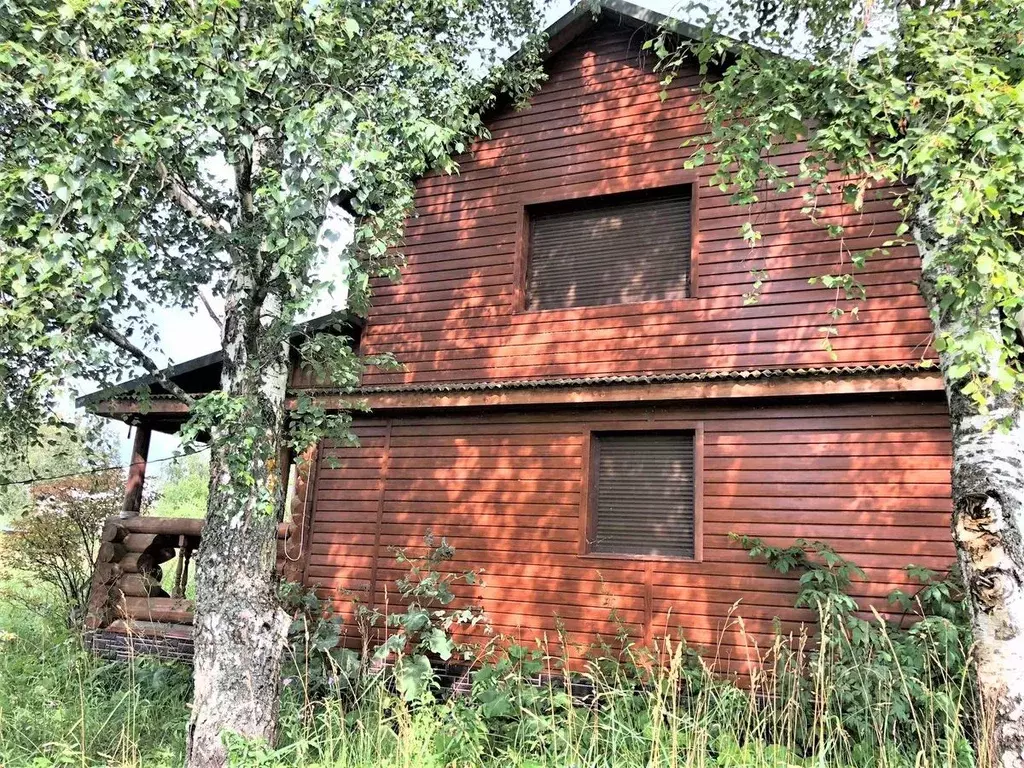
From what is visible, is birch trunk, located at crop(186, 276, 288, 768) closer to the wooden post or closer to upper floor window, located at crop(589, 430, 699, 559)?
upper floor window, located at crop(589, 430, 699, 559)

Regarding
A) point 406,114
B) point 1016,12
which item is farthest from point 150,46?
point 1016,12

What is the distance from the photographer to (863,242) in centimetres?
713

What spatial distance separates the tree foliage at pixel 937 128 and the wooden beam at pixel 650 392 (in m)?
1.77

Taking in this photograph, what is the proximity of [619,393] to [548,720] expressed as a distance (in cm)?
331

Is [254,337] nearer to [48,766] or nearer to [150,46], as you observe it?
[150,46]

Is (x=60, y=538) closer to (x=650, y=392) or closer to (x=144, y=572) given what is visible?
(x=144, y=572)

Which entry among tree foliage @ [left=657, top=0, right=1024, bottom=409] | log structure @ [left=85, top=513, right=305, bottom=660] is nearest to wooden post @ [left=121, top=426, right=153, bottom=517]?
log structure @ [left=85, top=513, right=305, bottom=660]

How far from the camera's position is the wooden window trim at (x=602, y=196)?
777 cm

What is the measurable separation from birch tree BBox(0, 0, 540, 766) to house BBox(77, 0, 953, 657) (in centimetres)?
153

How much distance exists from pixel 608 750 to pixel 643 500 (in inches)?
122

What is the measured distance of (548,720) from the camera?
5.15 m

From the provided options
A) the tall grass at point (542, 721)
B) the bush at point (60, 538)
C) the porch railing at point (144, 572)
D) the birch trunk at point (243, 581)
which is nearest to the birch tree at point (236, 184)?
the birch trunk at point (243, 581)

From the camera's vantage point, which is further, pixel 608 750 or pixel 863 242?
pixel 863 242

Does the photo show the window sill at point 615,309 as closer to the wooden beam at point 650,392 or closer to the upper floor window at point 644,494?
the wooden beam at point 650,392
